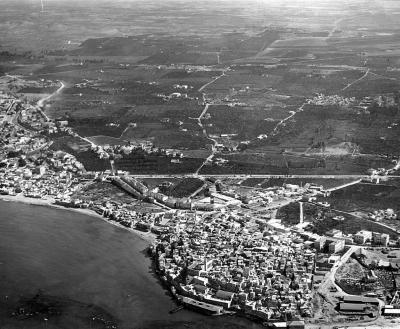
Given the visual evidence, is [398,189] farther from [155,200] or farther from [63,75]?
[63,75]

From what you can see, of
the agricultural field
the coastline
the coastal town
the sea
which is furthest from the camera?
the agricultural field

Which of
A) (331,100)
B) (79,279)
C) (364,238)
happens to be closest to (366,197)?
(364,238)

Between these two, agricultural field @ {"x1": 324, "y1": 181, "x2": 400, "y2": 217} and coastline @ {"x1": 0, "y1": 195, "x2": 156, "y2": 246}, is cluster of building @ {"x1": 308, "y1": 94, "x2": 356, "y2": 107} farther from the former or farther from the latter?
coastline @ {"x1": 0, "y1": 195, "x2": 156, "y2": 246}

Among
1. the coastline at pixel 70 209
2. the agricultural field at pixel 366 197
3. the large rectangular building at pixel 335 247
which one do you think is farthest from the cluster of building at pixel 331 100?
the large rectangular building at pixel 335 247

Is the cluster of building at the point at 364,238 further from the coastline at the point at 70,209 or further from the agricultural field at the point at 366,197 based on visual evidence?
the coastline at the point at 70,209

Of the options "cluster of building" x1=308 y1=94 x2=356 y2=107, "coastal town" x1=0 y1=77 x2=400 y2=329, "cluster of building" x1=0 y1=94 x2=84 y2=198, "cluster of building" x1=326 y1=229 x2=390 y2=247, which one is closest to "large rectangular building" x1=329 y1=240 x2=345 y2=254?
"coastal town" x1=0 y1=77 x2=400 y2=329

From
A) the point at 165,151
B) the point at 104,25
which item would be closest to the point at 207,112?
the point at 165,151
